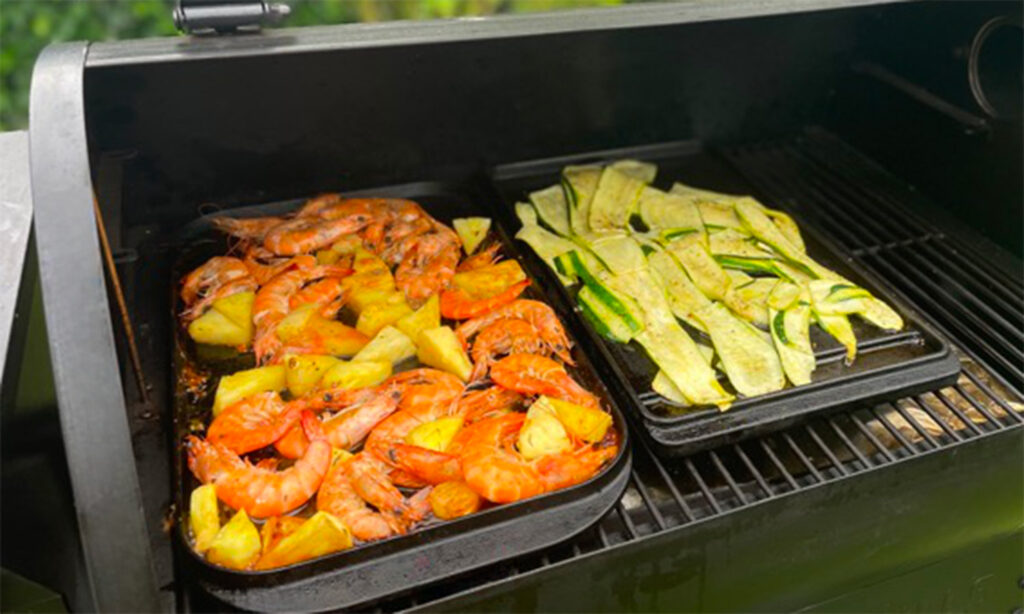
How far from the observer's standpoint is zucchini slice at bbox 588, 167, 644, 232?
2.95m

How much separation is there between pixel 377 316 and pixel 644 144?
59.9 inches

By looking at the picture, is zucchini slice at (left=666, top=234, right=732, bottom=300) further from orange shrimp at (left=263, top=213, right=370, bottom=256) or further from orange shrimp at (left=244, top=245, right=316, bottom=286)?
orange shrimp at (left=244, top=245, right=316, bottom=286)

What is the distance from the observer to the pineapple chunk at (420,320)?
2.40 metres

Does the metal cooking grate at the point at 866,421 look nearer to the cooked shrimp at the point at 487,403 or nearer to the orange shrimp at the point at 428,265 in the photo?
the cooked shrimp at the point at 487,403

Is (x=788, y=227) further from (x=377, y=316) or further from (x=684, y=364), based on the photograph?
(x=377, y=316)

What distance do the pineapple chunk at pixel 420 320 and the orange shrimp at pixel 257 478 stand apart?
0.49m

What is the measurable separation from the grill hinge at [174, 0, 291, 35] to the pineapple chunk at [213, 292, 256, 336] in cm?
84

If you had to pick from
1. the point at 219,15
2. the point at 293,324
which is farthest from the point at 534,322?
the point at 219,15

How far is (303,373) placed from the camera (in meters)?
2.25

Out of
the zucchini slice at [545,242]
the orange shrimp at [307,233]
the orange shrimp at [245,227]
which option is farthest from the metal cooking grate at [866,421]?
the orange shrimp at [245,227]

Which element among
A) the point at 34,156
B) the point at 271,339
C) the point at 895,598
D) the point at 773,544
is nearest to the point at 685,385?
the point at 773,544

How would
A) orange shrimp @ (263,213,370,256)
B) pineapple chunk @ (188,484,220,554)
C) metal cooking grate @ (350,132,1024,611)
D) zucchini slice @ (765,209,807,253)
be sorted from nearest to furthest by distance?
pineapple chunk @ (188,484,220,554), metal cooking grate @ (350,132,1024,611), orange shrimp @ (263,213,370,256), zucchini slice @ (765,209,807,253)

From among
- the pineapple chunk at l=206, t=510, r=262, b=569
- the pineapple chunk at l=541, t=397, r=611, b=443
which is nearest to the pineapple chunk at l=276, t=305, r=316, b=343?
the pineapple chunk at l=206, t=510, r=262, b=569

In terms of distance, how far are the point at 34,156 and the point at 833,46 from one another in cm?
295
